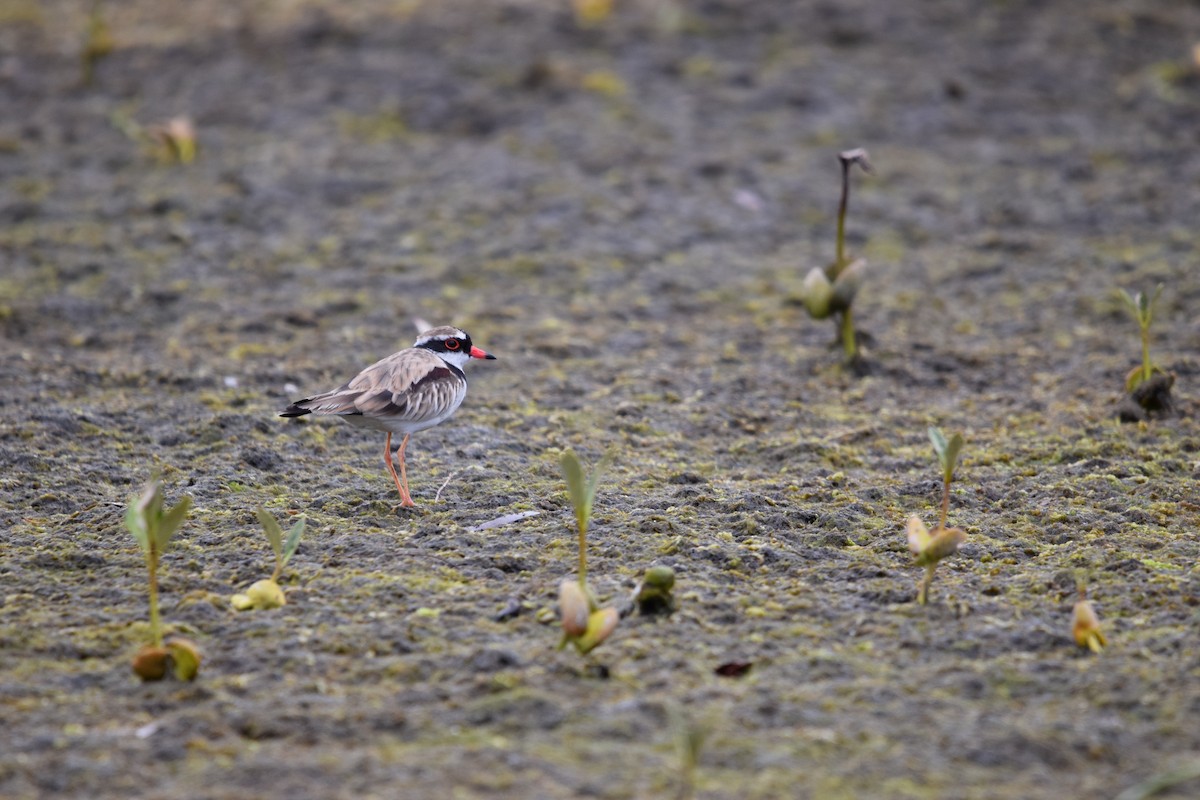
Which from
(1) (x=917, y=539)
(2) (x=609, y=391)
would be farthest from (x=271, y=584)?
(2) (x=609, y=391)

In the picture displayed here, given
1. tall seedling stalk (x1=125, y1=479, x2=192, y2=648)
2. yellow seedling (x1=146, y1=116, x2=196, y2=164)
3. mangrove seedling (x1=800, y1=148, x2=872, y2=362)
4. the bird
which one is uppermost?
yellow seedling (x1=146, y1=116, x2=196, y2=164)

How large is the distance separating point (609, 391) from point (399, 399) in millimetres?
1363

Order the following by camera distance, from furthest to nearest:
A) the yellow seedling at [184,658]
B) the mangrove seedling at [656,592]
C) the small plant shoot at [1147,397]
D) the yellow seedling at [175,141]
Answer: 1. the yellow seedling at [175,141]
2. the small plant shoot at [1147,397]
3. the mangrove seedling at [656,592]
4. the yellow seedling at [184,658]

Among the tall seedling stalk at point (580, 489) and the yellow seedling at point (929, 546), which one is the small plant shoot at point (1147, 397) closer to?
the yellow seedling at point (929, 546)

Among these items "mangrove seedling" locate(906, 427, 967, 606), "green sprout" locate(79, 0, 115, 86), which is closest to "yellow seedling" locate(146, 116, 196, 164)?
"green sprout" locate(79, 0, 115, 86)

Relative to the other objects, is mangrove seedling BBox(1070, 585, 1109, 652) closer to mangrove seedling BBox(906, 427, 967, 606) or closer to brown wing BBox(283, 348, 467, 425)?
mangrove seedling BBox(906, 427, 967, 606)

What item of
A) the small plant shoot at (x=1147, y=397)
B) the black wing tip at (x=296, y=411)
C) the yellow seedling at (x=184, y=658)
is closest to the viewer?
the yellow seedling at (x=184, y=658)

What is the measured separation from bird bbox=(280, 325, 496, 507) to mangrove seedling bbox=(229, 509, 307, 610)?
690 millimetres

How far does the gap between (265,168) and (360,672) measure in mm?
5176

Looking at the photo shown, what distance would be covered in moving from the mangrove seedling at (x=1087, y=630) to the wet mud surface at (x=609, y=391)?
0.08 m

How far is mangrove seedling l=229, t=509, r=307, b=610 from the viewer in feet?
12.1

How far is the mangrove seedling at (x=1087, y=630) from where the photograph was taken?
3.46 m

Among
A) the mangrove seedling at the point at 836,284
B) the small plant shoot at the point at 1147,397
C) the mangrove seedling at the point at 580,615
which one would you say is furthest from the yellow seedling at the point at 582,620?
the small plant shoot at the point at 1147,397

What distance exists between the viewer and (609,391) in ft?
18.6
